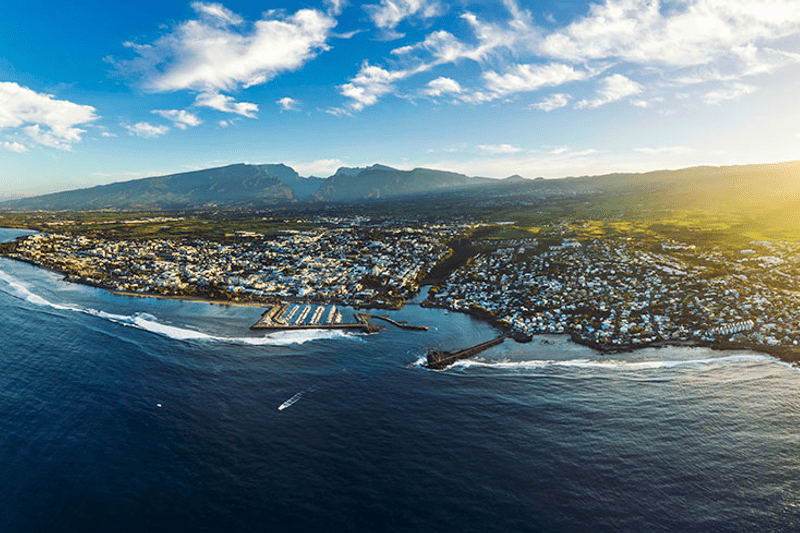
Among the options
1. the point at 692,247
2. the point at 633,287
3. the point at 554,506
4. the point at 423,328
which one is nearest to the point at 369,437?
the point at 554,506

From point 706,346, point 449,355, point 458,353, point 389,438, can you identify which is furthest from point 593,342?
point 389,438

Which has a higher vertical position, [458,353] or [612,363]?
[458,353]

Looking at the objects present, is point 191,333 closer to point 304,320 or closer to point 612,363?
point 304,320

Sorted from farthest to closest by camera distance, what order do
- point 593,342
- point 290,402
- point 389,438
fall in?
point 593,342
point 290,402
point 389,438

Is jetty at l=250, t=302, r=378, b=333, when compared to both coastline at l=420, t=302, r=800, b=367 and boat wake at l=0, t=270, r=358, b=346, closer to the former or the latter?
boat wake at l=0, t=270, r=358, b=346

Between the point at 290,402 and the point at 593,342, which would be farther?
the point at 593,342

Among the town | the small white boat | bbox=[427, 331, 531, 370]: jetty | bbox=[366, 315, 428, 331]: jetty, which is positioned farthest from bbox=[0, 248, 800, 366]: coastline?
A: the small white boat

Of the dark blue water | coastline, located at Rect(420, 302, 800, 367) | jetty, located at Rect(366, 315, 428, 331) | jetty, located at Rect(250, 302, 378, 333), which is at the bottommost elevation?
the dark blue water
